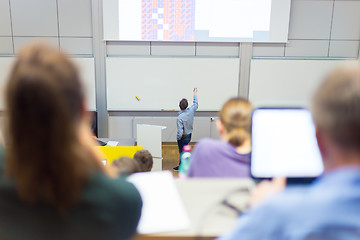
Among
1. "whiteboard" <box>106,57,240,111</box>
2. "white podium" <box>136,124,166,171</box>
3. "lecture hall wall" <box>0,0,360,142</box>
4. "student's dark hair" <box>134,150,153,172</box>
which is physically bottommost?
"white podium" <box>136,124,166,171</box>

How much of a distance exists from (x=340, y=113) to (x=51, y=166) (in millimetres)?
459

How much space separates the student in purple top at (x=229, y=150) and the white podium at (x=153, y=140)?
2.43 m

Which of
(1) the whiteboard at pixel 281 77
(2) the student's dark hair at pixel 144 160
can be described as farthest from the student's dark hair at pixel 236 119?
(1) the whiteboard at pixel 281 77

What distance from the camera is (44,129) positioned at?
419 mm

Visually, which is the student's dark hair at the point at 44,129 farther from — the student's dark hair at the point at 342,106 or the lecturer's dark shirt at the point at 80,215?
the student's dark hair at the point at 342,106

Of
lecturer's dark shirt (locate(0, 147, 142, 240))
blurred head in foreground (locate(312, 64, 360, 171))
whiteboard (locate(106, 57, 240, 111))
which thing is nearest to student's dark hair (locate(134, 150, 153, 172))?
lecturer's dark shirt (locate(0, 147, 142, 240))

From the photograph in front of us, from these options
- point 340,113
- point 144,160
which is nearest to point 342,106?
point 340,113

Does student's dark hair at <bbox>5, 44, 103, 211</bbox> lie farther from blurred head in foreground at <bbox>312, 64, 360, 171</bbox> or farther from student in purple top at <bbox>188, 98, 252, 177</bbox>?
student in purple top at <bbox>188, 98, 252, 177</bbox>

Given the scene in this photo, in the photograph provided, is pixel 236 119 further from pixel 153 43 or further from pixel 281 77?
pixel 281 77

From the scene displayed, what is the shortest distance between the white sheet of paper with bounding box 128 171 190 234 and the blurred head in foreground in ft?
1.00

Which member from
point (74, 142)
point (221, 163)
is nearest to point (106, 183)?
point (74, 142)

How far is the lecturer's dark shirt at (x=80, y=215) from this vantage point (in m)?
0.45

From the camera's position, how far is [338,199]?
Result: 0.36m

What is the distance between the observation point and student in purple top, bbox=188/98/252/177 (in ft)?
3.00
